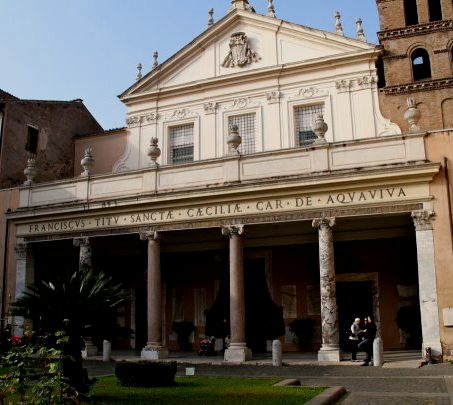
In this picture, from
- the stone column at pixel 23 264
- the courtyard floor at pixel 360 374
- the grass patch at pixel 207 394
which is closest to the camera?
the grass patch at pixel 207 394

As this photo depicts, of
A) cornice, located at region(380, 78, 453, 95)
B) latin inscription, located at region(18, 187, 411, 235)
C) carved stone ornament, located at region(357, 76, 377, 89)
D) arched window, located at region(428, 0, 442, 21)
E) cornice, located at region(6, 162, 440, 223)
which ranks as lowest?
latin inscription, located at region(18, 187, 411, 235)

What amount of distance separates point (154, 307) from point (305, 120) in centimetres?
994

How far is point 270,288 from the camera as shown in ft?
72.8

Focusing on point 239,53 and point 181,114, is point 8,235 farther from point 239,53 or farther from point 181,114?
point 239,53

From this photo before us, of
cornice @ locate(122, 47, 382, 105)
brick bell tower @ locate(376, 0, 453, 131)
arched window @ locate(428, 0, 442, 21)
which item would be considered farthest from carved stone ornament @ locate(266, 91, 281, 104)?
arched window @ locate(428, 0, 442, 21)

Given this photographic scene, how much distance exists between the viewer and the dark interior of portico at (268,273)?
20516mm

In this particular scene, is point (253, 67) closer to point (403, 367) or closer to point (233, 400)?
point (403, 367)

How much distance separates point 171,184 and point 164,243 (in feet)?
14.8

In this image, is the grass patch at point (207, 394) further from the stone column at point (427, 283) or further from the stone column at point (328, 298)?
the stone column at point (427, 283)

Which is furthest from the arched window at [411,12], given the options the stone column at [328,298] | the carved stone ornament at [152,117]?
the stone column at [328,298]

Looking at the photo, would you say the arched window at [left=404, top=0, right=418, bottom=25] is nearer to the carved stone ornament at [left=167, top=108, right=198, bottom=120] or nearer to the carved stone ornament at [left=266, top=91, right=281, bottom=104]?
the carved stone ornament at [left=266, top=91, right=281, bottom=104]

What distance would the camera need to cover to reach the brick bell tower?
26844 mm

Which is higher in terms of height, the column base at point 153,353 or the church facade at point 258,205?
the church facade at point 258,205

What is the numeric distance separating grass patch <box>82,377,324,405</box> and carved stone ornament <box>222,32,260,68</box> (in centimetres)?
1567
